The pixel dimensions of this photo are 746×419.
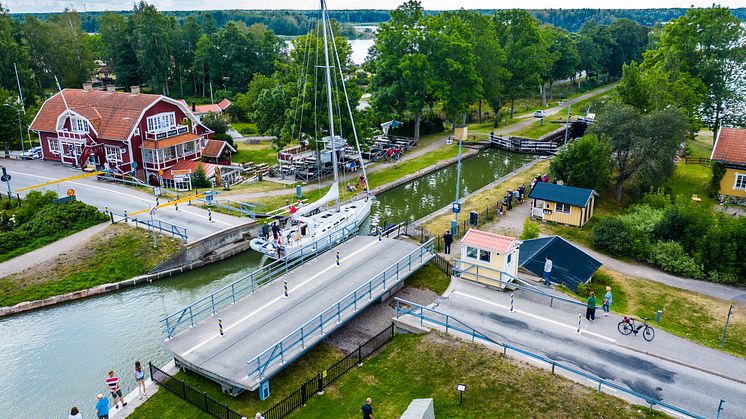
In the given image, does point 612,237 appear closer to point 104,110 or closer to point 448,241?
point 448,241

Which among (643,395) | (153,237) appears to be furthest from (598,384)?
→ (153,237)

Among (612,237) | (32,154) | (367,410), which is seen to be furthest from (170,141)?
(367,410)

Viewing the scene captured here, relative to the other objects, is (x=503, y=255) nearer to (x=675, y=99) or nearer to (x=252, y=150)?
(x=675, y=99)

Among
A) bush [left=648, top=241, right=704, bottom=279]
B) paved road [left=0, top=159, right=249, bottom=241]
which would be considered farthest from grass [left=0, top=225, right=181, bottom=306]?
bush [left=648, top=241, right=704, bottom=279]

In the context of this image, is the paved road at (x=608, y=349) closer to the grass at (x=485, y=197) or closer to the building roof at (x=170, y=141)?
the grass at (x=485, y=197)

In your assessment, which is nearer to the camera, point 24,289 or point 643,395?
point 643,395
